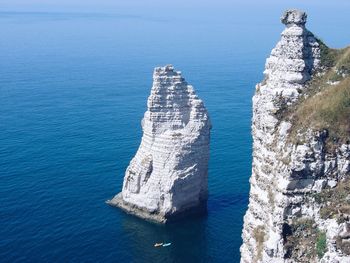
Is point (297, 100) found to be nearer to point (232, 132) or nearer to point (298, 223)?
point (298, 223)

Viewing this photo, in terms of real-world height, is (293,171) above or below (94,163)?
above

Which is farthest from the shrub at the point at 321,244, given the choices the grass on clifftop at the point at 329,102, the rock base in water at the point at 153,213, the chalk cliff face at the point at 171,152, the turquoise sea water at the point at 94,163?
the rock base in water at the point at 153,213

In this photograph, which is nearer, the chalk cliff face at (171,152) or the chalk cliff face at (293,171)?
the chalk cliff face at (293,171)

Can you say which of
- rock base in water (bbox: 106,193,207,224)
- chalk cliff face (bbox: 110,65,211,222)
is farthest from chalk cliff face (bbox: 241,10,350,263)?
rock base in water (bbox: 106,193,207,224)

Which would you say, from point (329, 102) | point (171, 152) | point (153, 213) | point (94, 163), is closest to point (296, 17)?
point (329, 102)

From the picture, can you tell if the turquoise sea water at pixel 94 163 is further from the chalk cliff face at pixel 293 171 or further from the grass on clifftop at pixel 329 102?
the grass on clifftop at pixel 329 102

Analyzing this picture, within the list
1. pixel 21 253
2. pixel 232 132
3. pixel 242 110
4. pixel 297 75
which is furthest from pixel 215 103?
pixel 297 75

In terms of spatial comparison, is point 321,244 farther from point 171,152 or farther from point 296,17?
point 171,152
